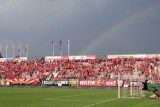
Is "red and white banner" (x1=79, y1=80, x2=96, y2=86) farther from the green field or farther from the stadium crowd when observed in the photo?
the green field

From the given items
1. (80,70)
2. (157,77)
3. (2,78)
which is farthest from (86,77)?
(2,78)

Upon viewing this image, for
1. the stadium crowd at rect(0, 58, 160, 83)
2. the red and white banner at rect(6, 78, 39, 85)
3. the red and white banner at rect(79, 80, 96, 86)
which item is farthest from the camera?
the red and white banner at rect(6, 78, 39, 85)

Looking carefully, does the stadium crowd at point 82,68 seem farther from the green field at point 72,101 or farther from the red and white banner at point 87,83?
the green field at point 72,101

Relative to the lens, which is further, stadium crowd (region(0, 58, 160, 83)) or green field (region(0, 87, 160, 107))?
stadium crowd (region(0, 58, 160, 83))

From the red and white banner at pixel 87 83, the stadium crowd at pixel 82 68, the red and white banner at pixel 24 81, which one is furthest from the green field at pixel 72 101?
the red and white banner at pixel 24 81

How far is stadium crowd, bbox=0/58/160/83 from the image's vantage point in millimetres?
A: 96188

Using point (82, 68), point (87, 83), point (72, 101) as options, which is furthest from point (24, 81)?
point (72, 101)

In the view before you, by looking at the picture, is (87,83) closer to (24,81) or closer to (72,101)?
(24,81)

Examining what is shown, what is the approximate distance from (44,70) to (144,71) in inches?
1272

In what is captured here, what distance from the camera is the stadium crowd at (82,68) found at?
316 feet

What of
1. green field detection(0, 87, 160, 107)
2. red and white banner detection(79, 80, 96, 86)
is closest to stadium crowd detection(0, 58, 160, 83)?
red and white banner detection(79, 80, 96, 86)

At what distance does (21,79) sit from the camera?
103 metres

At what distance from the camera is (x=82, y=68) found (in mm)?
105000

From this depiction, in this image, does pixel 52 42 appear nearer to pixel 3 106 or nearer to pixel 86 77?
pixel 86 77
